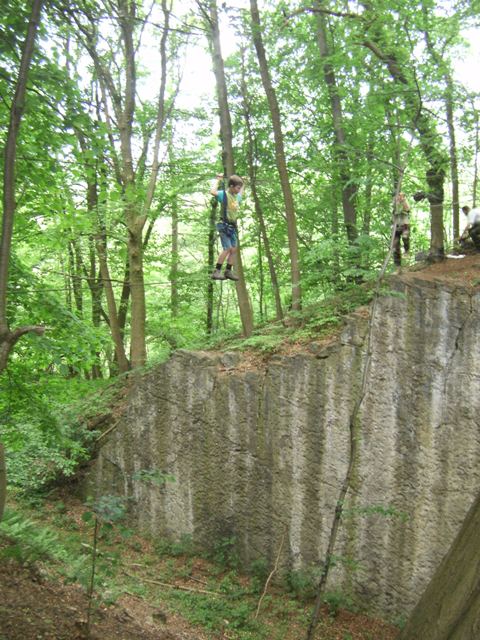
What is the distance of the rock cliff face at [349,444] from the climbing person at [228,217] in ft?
5.14

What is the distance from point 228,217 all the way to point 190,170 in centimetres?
495

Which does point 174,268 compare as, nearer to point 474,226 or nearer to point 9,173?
point 474,226

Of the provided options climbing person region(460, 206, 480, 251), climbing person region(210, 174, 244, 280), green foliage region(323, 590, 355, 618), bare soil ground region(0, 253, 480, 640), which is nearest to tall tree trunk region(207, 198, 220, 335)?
climbing person region(210, 174, 244, 280)

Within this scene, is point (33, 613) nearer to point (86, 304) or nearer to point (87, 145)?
point (87, 145)

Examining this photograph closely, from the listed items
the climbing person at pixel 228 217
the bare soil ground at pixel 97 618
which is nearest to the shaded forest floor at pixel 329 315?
the bare soil ground at pixel 97 618

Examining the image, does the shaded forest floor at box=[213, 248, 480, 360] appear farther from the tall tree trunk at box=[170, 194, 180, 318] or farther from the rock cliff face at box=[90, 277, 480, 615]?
the tall tree trunk at box=[170, 194, 180, 318]

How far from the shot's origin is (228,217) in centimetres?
802

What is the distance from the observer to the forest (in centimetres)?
448

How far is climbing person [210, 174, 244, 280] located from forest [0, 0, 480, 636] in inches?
44.1

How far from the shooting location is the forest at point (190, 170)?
4.48 m

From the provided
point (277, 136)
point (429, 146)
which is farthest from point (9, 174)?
point (277, 136)

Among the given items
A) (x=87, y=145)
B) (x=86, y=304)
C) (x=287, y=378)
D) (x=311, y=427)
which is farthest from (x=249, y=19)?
(x=86, y=304)

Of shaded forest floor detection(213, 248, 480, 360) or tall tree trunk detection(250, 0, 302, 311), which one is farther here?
tall tree trunk detection(250, 0, 302, 311)

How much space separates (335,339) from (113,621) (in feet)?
15.2
